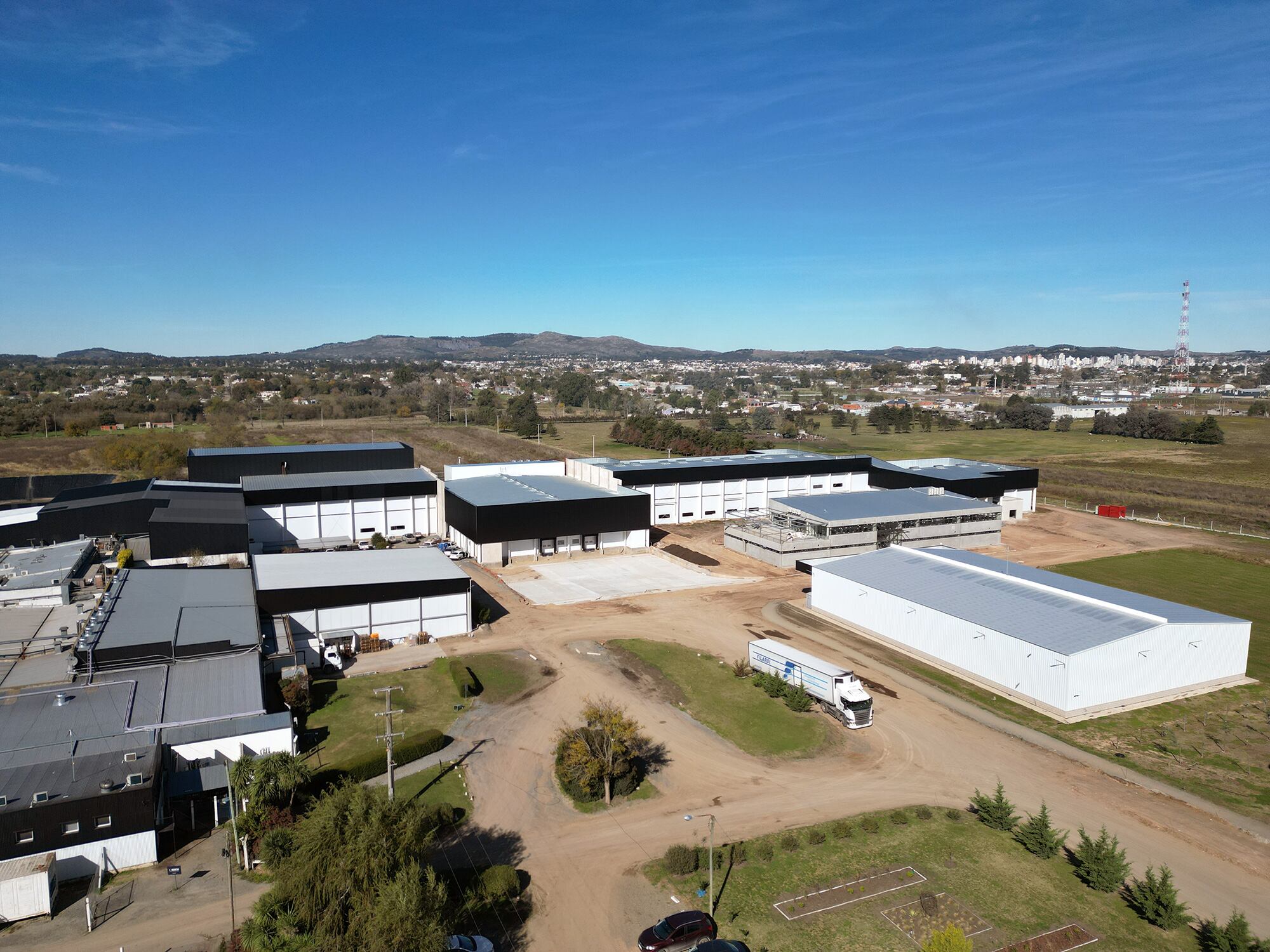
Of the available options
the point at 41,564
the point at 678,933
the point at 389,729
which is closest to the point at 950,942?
the point at 678,933

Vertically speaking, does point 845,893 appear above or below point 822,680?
below

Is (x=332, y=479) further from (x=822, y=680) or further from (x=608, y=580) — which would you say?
(x=822, y=680)

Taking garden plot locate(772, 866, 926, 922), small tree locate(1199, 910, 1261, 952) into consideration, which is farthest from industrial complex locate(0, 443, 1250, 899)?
small tree locate(1199, 910, 1261, 952)

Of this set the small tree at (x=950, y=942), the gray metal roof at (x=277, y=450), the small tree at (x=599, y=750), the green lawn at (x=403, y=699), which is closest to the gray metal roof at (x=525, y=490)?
the gray metal roof at (x=277, y=450)

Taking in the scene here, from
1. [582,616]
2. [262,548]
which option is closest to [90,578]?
[262,548]

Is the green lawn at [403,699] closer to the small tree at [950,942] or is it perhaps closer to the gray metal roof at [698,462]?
the small tree at [950,942]

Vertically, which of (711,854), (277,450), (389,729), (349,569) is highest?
(277,450)

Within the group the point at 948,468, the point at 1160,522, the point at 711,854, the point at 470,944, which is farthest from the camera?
the point at 948,468

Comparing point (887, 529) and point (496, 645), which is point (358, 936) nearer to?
point (496, 645)
